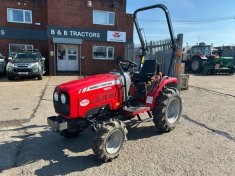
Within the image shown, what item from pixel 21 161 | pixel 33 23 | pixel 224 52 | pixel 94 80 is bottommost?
pixel 21 161

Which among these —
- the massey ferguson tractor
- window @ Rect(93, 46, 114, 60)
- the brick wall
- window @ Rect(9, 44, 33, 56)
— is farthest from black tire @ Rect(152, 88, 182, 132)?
the brick wall

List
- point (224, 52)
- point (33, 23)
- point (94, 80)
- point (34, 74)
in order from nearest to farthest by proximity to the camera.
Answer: point (94, 80)
point (34, 74)
point (33, 23)
point (224, 52)

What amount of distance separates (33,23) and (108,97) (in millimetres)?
15660

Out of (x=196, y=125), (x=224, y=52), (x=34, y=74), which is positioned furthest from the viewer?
(x=224, y=52)

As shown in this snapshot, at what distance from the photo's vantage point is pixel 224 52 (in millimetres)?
25484

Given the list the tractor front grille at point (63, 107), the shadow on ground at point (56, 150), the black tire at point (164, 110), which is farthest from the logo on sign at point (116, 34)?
the tractor front grille at point (63, 107)

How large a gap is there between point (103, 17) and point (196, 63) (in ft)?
28.8

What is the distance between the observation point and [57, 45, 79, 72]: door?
17.3 m

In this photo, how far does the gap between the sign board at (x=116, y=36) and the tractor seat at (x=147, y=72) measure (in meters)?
12.7

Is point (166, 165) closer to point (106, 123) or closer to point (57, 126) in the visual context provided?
point (106, 123)

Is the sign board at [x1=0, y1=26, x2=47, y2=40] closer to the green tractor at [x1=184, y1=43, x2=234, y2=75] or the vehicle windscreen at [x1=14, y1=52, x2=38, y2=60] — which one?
the vehicle windscreen at [x1=14, y1=52, x2=38, y2=60]

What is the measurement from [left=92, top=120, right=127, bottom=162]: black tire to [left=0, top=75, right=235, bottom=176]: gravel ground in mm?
159

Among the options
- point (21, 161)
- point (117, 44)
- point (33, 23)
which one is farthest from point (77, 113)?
point (33, 23)

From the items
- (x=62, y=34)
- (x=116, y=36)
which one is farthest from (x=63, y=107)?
(x=116, y=36)
